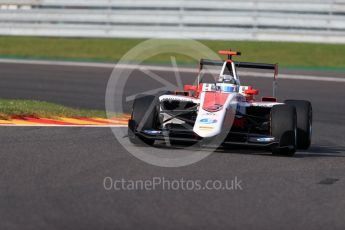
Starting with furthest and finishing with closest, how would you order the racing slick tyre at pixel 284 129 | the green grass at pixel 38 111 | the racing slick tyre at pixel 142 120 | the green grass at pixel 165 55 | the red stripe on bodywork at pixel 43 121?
the green grass at pixel 165 55 < the green grass at pixel 38 111 < the red stripe on bodywork at pixel 43 121 < the racing slick tyre at pixel 142 120 < the racing slick tyre at pixel 284 129

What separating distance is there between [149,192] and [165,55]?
57.5ft

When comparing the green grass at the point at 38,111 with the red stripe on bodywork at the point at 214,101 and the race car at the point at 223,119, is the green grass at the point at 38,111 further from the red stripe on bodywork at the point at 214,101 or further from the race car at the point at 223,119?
the red stripe on bodywork at the point at 214,101

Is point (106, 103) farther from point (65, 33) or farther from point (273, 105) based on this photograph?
point (65, 33)

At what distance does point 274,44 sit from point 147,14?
3494mm

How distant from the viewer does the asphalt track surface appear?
21.9 feet

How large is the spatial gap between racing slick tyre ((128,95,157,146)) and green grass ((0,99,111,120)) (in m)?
2.58

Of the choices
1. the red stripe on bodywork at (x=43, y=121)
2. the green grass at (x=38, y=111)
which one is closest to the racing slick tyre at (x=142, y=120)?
the red stripe on bodywork at (x=43, y=121)

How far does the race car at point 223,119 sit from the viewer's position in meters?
10.1

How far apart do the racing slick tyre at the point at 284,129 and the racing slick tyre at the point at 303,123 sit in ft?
2.16

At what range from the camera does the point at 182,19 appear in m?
24.5

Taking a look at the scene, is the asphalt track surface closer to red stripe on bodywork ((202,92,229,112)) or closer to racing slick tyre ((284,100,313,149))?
racing slick tyre ((284,100,313,149))

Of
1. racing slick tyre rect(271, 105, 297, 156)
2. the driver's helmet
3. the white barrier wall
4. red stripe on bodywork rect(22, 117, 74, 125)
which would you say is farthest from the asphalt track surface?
the white barrier wall

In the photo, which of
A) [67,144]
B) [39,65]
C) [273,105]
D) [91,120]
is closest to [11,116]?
[91,120]

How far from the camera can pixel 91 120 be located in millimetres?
13156
